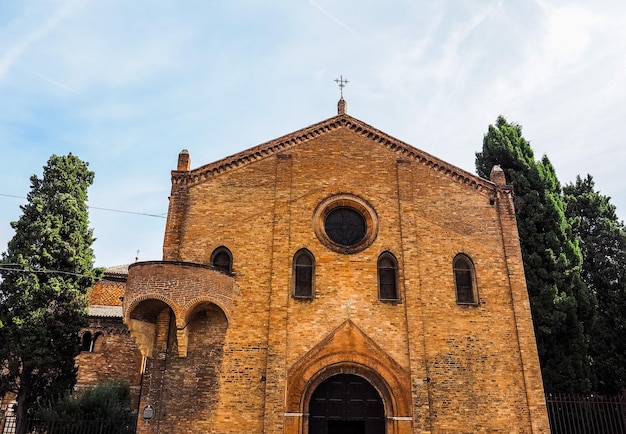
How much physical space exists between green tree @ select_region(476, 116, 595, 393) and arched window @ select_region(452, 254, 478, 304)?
3.73 meters

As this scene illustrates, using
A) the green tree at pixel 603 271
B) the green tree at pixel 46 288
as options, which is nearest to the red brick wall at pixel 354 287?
the green tree at pixel 46 288

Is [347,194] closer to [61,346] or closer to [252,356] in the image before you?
[252,356]

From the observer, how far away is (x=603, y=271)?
A: 18.7 m

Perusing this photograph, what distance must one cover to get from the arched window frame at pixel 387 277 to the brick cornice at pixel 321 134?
3.44 metres

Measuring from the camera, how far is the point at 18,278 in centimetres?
1520

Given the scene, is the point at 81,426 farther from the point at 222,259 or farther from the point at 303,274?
the point at 303,274

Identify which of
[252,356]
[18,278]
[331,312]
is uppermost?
[18,278]

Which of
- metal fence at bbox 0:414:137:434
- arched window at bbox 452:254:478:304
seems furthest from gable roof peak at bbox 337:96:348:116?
metal fence at bbox 0:414:137:434

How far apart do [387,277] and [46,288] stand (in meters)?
10.8

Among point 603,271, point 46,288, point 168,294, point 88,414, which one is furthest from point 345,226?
point 603,271

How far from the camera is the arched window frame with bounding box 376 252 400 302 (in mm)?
13453

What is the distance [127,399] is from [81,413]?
153 inches

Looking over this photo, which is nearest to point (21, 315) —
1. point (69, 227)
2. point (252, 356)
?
point (69, 227)

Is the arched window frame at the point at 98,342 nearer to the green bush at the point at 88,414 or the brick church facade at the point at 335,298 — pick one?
the green bush at the point at 88,414
